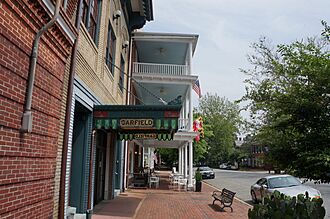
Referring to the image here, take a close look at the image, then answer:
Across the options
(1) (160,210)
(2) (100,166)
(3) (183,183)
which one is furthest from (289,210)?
(3) (183,183)

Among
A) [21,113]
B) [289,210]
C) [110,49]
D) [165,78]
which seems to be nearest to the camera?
[21,113]

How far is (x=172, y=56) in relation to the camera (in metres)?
24.7

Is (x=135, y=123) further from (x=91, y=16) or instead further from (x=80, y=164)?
(x=91, y=16)

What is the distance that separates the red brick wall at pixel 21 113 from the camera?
4211 millimetres

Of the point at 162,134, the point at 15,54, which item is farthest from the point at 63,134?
the point at 162,134

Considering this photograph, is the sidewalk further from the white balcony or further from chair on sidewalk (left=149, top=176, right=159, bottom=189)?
chair on sidewalk (left=149, top=176, right=159, bottom=189)

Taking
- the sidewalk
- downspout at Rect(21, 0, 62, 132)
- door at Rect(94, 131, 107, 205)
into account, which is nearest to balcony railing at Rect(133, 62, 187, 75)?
door at Rect(94, 131, 107, 205)

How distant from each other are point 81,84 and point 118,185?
953 cm

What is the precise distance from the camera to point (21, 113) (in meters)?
4.62

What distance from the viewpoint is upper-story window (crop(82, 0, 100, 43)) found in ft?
29.3

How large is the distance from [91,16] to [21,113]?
221 inches

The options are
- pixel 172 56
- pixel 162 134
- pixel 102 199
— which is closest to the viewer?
pixel 162 134

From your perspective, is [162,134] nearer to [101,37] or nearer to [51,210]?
[101,37]

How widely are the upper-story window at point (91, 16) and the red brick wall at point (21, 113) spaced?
2873 millimetres
